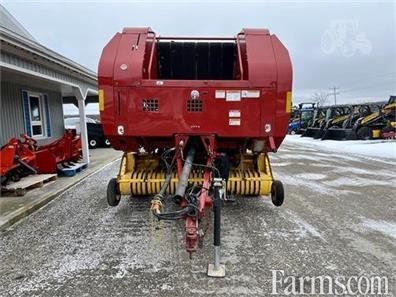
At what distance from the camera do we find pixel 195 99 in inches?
183

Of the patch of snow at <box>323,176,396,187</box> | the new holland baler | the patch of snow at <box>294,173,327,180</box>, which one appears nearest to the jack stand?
the new holland baler

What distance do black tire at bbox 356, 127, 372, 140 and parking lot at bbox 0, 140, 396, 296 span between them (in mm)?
14443

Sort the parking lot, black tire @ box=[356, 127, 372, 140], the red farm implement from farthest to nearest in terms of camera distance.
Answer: black tire @ box=[356, 127, 372, 140], the red farm implement, the parking lot

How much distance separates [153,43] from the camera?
526 cm

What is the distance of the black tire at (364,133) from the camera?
19.8 m

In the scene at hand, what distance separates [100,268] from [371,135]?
63.6 ft

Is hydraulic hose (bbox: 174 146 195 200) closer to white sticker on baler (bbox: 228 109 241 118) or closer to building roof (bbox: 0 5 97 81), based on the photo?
white sticker on baler (bbox: 228 109 241 118)

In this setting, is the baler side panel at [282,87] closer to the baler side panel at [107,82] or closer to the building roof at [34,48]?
the baler side panel at [107,82]

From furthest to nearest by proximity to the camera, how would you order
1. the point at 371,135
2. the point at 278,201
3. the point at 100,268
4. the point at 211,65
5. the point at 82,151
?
the point at 371,135
the point at 82,151
the point at 211,65
the point at 278,201
the point at 100,268

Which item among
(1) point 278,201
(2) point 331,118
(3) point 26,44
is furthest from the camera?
(2) point 331,118

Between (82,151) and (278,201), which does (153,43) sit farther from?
(82,151)

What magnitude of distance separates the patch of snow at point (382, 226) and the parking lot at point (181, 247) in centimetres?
1

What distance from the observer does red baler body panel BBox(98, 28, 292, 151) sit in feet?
15.2

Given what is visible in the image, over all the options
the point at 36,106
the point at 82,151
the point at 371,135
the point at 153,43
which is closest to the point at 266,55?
the point at 153,43
